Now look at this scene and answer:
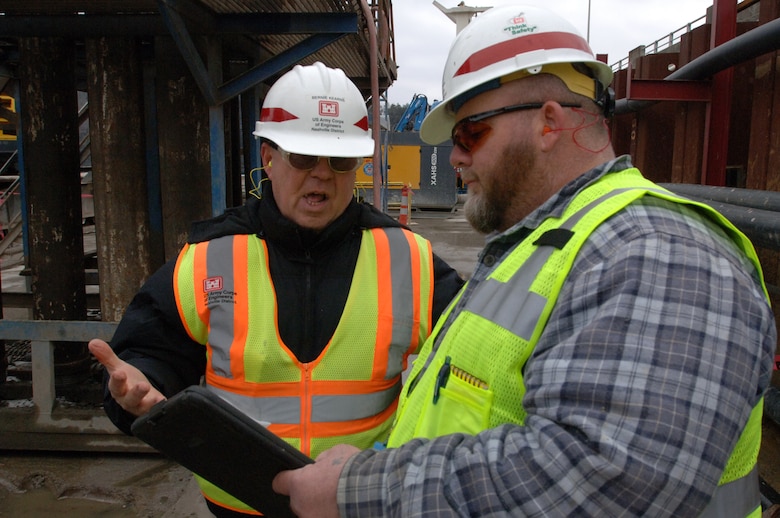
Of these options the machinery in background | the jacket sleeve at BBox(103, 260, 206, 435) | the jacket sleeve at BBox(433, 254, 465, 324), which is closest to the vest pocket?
the jacket sleeve at BBox(433, 254, 465, 324)

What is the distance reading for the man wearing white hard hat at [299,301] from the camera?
191 centimetres

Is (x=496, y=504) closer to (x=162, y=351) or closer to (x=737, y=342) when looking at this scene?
(x=737, y=342)

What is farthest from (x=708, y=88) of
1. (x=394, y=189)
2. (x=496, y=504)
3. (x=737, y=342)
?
(x=394, y=189)

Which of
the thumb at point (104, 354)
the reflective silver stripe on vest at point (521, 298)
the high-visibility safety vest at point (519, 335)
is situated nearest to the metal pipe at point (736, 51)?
the high-visibility safety vest at point (519, 335)

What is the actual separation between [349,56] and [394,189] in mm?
13079

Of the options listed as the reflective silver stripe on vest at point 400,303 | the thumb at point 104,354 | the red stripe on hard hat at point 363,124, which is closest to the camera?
the thumb at point 104,354

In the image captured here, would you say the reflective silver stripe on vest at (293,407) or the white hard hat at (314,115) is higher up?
the white hard hat at (314,115)

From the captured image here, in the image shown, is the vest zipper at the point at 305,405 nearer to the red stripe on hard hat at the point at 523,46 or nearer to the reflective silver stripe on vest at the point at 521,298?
the reflective silver stripe on vest at the point at 521,298

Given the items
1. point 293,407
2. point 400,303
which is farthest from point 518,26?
point 293,407

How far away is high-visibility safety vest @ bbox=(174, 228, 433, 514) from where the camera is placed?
6.23 ft

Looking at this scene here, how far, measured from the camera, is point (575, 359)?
2.97 ft

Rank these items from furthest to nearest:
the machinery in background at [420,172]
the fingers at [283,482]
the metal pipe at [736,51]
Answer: the machinery in background at [420,172] → the metal pipe at [736,51] → the fingers at [283,482]

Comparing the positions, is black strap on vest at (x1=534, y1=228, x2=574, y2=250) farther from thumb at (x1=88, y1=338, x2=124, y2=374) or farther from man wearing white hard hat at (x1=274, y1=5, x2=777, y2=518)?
thumb at (x1=88, y1=338, x2=124, y2=374)

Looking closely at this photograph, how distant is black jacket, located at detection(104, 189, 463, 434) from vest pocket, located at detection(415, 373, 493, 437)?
2.72 ft
